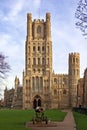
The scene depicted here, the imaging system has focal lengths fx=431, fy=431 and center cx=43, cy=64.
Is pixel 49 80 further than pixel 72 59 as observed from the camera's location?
No

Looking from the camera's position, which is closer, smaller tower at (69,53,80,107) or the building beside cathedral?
the building beside cathedral

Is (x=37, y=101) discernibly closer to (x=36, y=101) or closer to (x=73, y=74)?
(x=36, y=101)

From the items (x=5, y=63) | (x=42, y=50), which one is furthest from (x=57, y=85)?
(x=5, y=63)

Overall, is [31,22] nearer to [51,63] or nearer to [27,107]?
[51,63]

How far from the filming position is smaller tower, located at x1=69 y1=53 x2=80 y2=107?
16488 centimetres

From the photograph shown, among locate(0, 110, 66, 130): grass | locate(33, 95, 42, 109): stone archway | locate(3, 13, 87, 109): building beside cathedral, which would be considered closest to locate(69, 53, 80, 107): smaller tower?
locate(3, 13, 87, 109): building beside cathedral

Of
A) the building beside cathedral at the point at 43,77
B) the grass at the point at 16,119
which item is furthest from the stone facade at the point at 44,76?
the grass at the point at 16,119

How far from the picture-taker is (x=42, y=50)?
168 metres

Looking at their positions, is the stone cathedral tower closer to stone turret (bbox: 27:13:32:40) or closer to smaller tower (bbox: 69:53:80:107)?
stone turret (bbox: 27:13:32:40)

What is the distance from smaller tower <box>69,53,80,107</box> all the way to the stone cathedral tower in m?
10.7

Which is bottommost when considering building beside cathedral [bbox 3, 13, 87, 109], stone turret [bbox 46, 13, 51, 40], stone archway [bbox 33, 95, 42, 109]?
stone archway [bbox 33, 95, 42, 109]

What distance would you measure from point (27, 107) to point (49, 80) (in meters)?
13.5

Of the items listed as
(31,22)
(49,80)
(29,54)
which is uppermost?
(31,22)

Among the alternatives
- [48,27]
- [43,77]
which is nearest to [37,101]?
[43,77]
